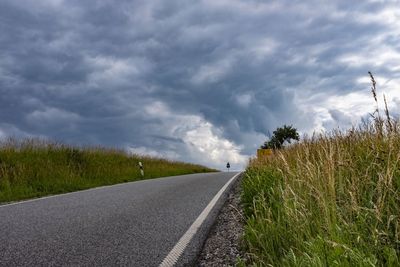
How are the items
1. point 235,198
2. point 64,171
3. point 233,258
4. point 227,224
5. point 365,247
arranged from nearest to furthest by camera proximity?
point 365,247
point 233,258
point 227,224
point 235,198
point 64,171

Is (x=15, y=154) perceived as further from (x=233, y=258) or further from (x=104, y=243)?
(x=233, y=258)

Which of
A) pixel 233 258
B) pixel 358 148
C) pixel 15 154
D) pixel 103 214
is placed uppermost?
pixel 15 154

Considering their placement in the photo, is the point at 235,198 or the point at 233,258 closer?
the point at 233,258

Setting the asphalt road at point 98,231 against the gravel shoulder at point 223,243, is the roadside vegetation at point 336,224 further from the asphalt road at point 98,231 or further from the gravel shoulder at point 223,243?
the asphalt road at point 98,231

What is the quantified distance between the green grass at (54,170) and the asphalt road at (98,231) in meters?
4.82

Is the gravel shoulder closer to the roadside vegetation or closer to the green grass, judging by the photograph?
the roadside vegetation

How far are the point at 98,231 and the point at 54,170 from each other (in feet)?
37.7

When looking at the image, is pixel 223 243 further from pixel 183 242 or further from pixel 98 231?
pixel 98 231

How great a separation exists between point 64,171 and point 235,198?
9259 mm

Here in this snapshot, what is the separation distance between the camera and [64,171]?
17.2 meters

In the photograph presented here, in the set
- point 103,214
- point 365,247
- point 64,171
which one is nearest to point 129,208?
point 103,214

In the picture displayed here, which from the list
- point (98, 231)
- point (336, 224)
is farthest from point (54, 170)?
point (336, 224)

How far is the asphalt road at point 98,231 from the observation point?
4.97 meters

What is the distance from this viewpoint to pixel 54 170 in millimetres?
16938
